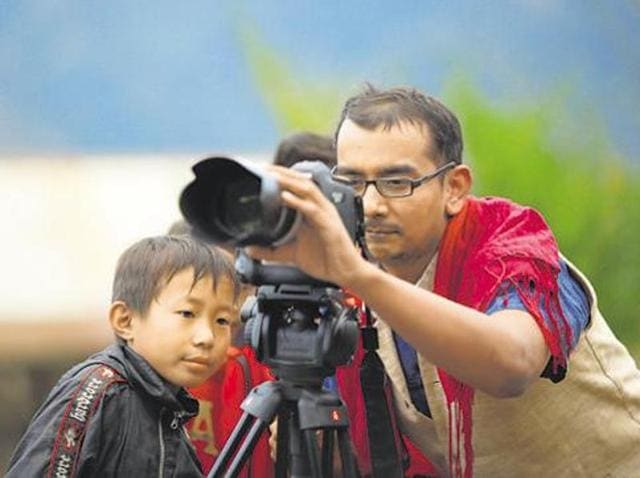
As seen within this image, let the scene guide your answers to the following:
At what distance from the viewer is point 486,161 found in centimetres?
525

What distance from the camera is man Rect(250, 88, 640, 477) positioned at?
2643mm

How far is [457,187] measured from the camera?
113 inches

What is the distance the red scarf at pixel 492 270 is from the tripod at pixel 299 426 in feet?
1.10

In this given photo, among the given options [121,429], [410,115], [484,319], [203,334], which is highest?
[410,115]

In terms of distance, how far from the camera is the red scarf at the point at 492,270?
2654 mm

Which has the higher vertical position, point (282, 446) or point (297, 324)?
point (297, 324)

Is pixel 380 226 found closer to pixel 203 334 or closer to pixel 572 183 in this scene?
pixel 203 334

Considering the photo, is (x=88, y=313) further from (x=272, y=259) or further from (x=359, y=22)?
(x=272, y=259)

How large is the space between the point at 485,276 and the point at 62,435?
68 centimetres

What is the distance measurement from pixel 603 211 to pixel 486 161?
1.27 feet

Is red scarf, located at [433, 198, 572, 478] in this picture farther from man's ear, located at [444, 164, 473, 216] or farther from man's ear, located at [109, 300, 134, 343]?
man's ear, located at [109, 300, 134, 343]

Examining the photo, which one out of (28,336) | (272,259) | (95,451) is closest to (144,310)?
(95,451)

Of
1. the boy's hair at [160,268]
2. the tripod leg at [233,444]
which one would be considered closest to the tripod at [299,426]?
the tripod leg at [233,444]

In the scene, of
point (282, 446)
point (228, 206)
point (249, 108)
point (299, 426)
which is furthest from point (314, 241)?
point (249, 108)
